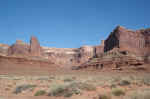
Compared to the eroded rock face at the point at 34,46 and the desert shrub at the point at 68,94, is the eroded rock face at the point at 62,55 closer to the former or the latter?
the eroded rock face at the point at 34,46

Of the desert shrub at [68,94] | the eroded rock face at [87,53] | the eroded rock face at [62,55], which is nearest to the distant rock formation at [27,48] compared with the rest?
the eroded rock face at [62,55]

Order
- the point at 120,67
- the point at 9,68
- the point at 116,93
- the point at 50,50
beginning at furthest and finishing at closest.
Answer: the point at 50,50 < the point at 120,67 < the point at 9,68 < the point at 116,93

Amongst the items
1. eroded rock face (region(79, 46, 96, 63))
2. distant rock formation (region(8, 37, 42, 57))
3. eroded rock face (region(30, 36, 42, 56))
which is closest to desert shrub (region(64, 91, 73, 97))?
distant rock formation (region(8, 37, 42, 57))

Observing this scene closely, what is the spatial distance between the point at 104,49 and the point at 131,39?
18043 mm

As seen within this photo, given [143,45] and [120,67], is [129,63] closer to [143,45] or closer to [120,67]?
[120,67]

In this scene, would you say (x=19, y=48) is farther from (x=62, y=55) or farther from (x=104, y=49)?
(x=104, y=49)

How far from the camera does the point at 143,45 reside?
7275cm

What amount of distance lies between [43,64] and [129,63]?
1234 inches

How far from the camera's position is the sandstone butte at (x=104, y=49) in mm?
60625

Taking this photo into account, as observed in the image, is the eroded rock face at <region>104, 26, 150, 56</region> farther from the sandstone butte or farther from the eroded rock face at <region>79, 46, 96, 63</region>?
the eroded rock face at <region>79, 46, 96, 63</region>

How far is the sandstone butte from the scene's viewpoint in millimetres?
60625

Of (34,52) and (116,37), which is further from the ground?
(116,37)

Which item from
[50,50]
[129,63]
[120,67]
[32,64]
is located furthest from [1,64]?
[50,50]

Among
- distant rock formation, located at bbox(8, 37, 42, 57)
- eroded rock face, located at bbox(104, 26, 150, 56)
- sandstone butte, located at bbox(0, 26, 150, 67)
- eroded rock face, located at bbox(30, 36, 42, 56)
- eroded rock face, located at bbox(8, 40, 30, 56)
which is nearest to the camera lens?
sandstone butte, located at bbox(0, 26, 150, 67)
